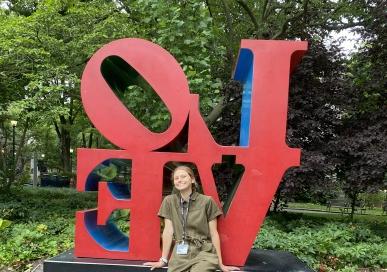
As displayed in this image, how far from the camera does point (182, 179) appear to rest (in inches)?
151

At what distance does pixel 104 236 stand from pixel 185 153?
1265 millimetres

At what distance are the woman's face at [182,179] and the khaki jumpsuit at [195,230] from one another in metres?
0.15

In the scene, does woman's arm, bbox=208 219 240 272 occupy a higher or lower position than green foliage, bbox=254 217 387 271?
higher

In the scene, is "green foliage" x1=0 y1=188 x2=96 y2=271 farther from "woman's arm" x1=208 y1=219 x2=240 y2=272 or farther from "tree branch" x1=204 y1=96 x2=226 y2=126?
"tree branch" x1=204 y1=96 x2=226 y2=126

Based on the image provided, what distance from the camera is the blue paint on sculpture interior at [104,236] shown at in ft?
14.8

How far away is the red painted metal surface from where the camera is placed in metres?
4.33

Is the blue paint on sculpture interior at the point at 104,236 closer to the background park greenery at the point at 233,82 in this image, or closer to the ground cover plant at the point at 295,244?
the ground cover plant at the point at 295,244

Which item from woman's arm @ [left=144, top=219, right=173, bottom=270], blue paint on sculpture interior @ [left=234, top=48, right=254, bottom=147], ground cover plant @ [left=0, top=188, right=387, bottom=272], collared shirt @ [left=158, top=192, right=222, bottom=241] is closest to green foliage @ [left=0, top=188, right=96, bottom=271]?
ground cover plant @ [left=0, top=188, right=387, bottom=272]

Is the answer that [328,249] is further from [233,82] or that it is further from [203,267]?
[233,82]

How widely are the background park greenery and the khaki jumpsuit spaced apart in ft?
9.50

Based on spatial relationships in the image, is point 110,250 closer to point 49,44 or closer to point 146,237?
point 146,237

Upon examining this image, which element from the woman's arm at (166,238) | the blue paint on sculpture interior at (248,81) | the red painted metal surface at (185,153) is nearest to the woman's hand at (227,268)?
the red painted metal surface at (185,153)

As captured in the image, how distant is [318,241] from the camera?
267 inches

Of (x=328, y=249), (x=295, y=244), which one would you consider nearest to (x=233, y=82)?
(x=295, y=244)
